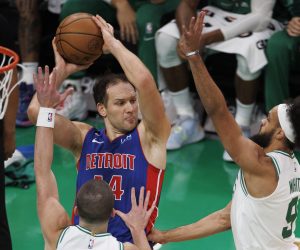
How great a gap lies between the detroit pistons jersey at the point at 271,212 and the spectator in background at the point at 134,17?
345 cm

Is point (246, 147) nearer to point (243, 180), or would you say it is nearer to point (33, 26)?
point (243, 180)

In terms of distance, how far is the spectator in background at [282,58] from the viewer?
614cm

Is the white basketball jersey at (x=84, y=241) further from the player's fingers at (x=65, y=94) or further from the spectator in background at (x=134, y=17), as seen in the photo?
the spectator in background at (x=134, y=17)

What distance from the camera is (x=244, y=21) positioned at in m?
6.36

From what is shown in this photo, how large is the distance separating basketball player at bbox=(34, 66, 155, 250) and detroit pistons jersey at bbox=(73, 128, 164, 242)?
16 centimetres

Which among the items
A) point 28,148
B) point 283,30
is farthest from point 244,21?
point 28,148

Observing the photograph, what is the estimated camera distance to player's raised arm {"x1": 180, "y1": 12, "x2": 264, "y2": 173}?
3215 millimetres

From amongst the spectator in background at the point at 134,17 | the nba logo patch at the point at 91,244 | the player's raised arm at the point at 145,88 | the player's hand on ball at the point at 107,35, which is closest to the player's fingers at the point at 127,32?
the spectator in background at the point at 134,17

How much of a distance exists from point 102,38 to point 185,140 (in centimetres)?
304

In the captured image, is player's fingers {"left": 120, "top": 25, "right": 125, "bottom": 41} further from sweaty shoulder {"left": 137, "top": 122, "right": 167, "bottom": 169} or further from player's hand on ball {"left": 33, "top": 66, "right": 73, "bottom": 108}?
player's hand on ball {"left": 33, "top": 66, "right": 73, "bottom": 108}

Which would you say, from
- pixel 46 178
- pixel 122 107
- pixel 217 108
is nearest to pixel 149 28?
pixel 122 107

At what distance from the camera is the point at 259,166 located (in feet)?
10.8

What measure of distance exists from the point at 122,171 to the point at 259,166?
0.70m

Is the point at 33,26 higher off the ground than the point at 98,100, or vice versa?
the point at 33,26
